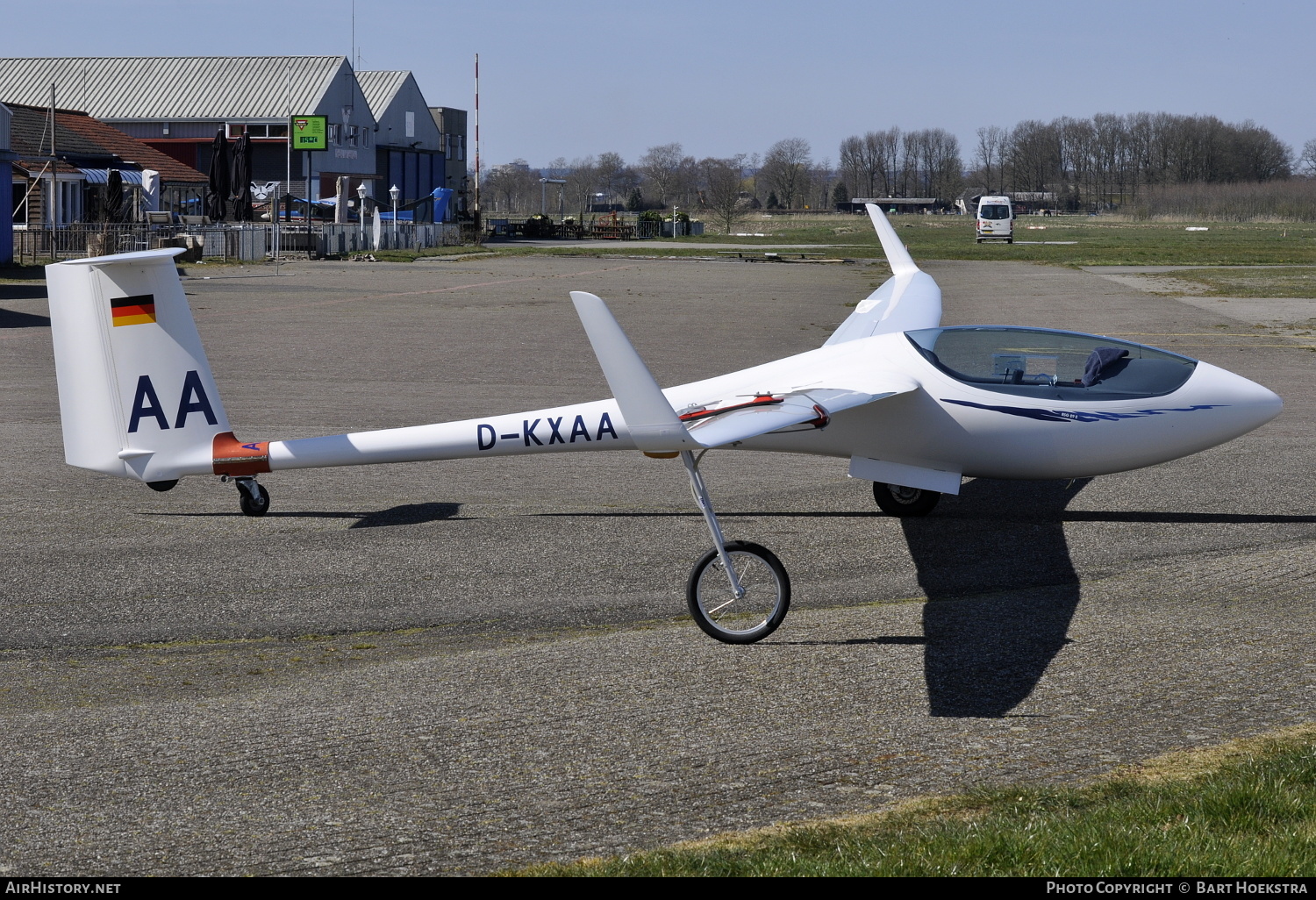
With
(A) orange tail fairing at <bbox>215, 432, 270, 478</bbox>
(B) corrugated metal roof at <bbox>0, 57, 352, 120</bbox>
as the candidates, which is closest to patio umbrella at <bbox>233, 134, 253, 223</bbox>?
(B) corrugated metal roof at <bbox>0, 57, 352, 120</bbox>

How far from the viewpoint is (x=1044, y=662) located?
7.12 m

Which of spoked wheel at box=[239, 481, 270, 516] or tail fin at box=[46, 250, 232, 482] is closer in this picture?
tail fin at box=[46, 250, 232, 482]

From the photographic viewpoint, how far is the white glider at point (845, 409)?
30.6 ft

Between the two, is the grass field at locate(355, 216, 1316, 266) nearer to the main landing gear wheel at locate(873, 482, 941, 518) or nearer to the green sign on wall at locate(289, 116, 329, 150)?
the green sign on wall at locate(289, 116, 329, 150)

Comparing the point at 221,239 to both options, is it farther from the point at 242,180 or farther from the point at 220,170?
the point at 242,180

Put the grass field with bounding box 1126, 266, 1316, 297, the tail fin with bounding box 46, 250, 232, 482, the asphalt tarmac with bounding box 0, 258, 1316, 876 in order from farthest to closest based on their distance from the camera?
1. the grass field with bounding box 1126, 266, 1316, 297
2. the tail fin with bounding box 46, 250, 232, 482
3. the asphalt tarmac with bounding box 0, 258, 1316, 876

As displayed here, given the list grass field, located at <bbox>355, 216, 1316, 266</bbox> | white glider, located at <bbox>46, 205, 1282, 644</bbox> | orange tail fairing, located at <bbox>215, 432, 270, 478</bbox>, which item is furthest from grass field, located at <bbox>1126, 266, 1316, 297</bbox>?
orange tail fairing, located at <bbox>215, 432, 270, 478</bbox>

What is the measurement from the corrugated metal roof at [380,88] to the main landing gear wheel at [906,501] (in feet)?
277

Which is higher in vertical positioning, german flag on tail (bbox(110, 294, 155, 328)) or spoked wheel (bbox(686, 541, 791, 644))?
german flag on tail (bbox(110, 294, 155, 328))

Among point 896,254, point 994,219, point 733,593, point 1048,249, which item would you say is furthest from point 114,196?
point 994,219

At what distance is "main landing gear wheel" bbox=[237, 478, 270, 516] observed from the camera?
1038cm

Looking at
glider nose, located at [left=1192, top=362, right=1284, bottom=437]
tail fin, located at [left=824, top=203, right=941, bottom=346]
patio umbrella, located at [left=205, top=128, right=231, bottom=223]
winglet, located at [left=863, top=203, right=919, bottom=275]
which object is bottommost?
glider nose, located at [left=1192, top=362, right=1284, bottom=437]

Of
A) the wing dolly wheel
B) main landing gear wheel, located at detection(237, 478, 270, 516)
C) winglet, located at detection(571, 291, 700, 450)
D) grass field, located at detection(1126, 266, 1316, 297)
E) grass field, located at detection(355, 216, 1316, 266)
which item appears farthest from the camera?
grass field, located at detection(355, 216, 1316, 266)
